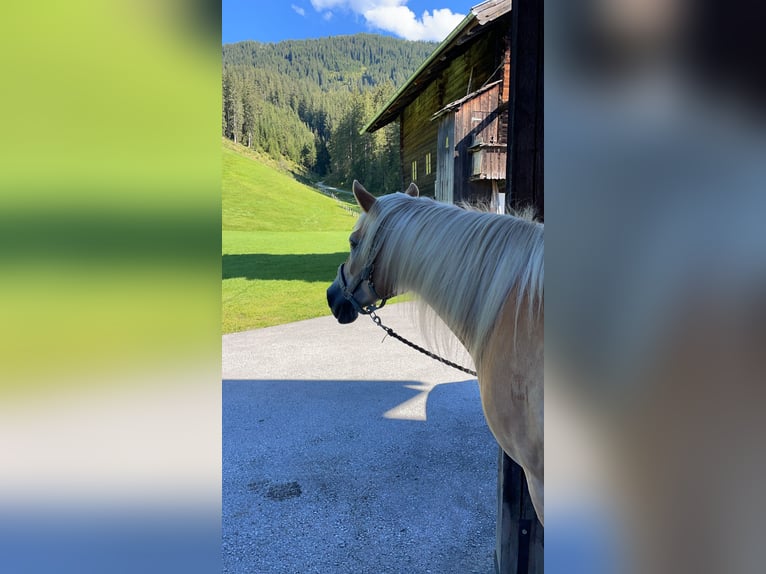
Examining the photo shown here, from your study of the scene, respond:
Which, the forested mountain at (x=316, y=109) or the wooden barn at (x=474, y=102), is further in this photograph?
Result: the forested mountain at (x=316, y=109)

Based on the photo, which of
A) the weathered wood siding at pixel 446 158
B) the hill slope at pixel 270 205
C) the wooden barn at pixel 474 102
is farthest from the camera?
the hill slope at pixel 270 205

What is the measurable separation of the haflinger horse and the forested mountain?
331 centimetres

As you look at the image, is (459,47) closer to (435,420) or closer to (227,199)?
(435,420)

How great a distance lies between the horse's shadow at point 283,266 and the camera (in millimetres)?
15578

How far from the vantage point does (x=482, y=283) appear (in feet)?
5.68

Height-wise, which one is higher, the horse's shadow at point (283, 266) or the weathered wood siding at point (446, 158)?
the weathered wood siding at point (446, 158)

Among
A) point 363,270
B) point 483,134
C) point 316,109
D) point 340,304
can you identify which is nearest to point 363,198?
point 363,270

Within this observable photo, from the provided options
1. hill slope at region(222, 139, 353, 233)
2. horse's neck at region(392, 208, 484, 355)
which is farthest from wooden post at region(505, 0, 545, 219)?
hill slope at region(222, 139, 353, 233)

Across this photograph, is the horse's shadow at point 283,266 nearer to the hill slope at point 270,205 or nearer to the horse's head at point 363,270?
the horse's head at point 363,270

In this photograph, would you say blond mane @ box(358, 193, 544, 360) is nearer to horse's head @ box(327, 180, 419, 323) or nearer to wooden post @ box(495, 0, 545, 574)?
horse's head @ box(327, 180, 419, 323)

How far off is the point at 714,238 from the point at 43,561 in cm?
90

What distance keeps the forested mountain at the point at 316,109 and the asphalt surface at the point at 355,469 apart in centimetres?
377

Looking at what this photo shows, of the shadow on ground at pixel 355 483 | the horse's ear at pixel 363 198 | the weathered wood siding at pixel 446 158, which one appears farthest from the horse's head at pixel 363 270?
the weathered wood siding at pixel 446 158

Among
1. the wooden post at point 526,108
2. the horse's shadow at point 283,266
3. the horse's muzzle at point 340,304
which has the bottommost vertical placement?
the horse's shadow at point 283,266
